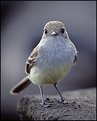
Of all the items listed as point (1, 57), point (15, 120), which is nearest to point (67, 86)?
point (15, 120)

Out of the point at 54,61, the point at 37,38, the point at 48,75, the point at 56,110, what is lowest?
the point at 56,110

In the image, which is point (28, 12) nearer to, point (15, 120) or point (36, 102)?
point (15, 120)

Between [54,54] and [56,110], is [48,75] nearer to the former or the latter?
[54,54]

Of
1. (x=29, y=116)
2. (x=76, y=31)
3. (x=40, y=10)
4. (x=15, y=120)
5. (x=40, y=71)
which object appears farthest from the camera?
(x=40, y=10)

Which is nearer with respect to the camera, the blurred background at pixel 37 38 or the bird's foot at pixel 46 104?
the bird's foot at pixel 46 104

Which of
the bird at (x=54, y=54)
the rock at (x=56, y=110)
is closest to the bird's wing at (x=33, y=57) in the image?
the bird at (x=54, y=54)

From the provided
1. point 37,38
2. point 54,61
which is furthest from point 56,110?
point 37,38

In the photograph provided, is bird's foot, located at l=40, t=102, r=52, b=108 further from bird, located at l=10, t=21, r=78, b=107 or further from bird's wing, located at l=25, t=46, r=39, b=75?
bird's wing, located at l=25, t=46, r=39, b=75

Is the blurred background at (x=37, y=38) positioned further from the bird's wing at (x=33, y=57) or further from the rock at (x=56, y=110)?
the bird's wing at (x=33, y=57)
